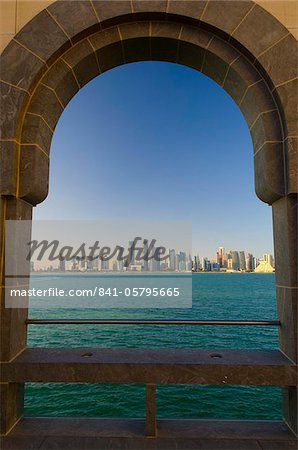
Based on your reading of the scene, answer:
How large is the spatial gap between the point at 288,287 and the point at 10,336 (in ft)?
8.95

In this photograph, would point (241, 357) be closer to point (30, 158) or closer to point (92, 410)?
point (30, 158)

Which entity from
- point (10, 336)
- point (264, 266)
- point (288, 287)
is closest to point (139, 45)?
point (288, 287)

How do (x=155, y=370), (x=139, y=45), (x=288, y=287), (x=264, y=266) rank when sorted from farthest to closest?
(x=264, y=266) < (x=139, y=45) < (x=288, y=287) < (x=155, y=370)

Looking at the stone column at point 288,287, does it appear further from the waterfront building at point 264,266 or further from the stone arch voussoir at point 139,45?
the waterfront building at point 264,266

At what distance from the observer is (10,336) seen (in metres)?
2.77

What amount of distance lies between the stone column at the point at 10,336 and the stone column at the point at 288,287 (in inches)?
104

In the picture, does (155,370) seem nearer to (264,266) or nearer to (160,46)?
(160,46)

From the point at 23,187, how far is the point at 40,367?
5.73 ft

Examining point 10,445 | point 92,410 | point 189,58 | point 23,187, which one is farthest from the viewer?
point 92,410

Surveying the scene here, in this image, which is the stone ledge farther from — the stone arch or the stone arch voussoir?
the stone arch voussoir

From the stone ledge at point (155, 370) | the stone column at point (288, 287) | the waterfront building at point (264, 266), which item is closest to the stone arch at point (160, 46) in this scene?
the stone column at point (288, 287)

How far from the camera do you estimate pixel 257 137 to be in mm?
3186

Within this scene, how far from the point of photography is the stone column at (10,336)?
8.93 feet

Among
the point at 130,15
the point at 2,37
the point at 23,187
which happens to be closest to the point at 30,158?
the point at 23,187
